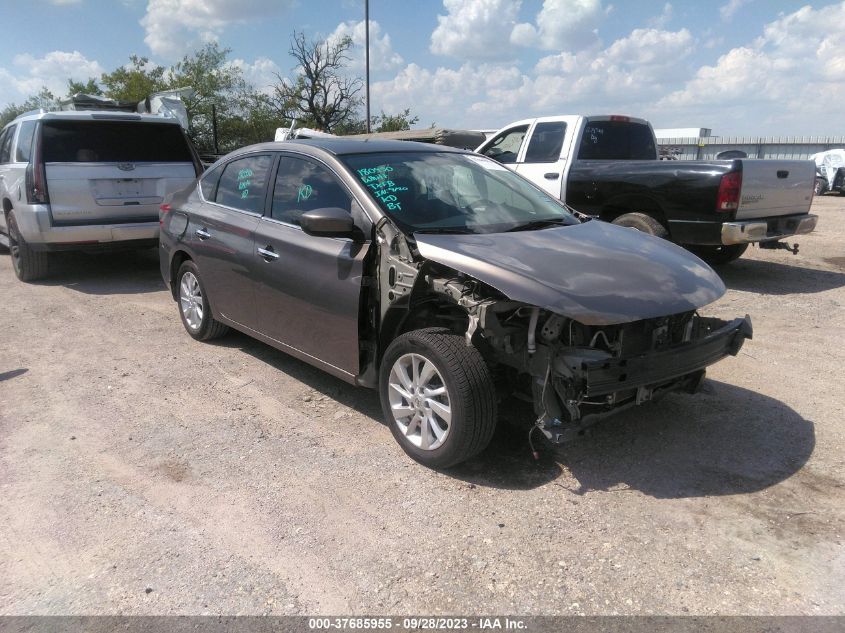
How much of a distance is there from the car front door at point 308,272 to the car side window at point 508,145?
533 centimetres

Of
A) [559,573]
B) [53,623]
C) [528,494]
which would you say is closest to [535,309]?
[528,494]

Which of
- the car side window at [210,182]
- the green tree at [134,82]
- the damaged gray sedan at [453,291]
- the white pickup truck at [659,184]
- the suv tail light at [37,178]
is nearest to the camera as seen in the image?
the damaged gray sedan at [453,291]

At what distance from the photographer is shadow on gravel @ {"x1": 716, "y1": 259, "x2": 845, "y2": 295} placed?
7.74 meters

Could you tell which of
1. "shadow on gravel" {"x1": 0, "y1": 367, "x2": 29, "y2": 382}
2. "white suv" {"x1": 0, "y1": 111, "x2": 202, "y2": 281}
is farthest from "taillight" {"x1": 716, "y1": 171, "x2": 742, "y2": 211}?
"shadow on gravel" {"x1": 0, "y1": 367, "x2": 29, "y2": 382}

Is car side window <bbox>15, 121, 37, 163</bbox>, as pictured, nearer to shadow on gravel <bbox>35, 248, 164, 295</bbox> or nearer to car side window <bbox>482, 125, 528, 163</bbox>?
shadow on gravel <bbox>35, 248, 164, 295</bbox>

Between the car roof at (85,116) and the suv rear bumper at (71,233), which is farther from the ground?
the car roof at (85,116)

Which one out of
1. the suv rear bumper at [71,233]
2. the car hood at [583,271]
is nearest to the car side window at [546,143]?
the car hood at [583,271]

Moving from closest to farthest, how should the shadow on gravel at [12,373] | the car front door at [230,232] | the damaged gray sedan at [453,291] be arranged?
the damaged gray sedan at [453,291], the car front door at [230,232], the shadow on gravel at [12,373]

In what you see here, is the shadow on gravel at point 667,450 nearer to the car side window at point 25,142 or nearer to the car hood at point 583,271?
the car hood at point 583,271

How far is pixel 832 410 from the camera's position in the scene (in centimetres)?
427

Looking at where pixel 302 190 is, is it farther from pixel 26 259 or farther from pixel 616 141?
pixel 616 141

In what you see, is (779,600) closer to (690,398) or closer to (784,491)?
(784,491)

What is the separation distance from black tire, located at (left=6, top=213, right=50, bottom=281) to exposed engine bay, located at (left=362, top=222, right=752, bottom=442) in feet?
20.9

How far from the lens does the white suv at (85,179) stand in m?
7.52
